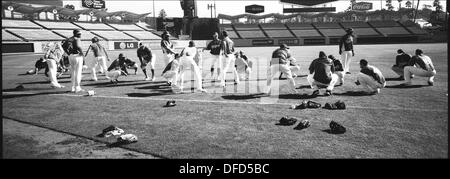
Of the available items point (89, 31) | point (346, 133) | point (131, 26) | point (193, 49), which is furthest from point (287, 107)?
point (131, 26)

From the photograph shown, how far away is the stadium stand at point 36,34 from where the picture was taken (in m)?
42.6

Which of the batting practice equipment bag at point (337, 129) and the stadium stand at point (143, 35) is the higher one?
the stadium stand at point (143, 35)

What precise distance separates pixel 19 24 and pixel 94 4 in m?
23.8

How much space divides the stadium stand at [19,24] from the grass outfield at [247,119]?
45.0 m

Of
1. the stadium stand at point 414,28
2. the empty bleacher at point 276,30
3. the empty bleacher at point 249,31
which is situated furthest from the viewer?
the empty bleacher at point 276,30

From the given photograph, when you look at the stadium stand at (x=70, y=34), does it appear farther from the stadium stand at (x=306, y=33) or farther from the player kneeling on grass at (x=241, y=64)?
the player kneeling on grass at (x=241, y=64)

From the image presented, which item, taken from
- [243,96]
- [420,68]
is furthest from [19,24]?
[420,68]

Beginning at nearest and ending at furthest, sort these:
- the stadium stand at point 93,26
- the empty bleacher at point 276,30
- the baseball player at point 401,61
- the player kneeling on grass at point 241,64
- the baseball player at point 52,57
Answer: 1. the baseball player at point 52,57
2. the baseball player at point 401,61
3. the player kneeling on grass at point 241,64
4. the stadium stand at point 93,26
5. the empty bleacher at point 276,30

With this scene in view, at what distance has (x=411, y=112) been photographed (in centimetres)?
721

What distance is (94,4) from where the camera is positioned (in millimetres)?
70000

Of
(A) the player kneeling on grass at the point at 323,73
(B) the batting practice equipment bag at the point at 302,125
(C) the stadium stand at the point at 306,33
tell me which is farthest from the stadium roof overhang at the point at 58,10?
(B) the batting practice equipment bag at the point at 302,125

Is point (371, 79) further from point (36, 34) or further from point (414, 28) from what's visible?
point (414, 28)
